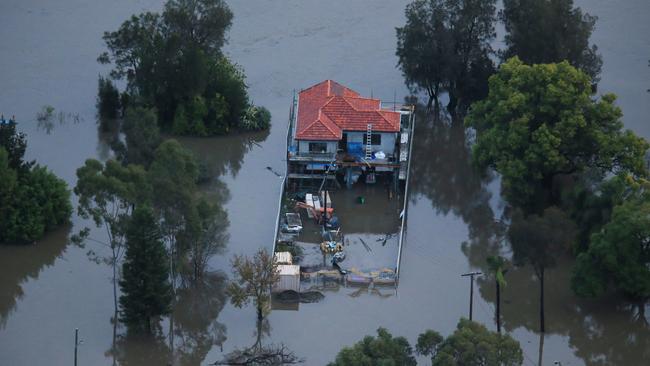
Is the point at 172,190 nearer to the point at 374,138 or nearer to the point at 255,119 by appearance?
the point at 374,138

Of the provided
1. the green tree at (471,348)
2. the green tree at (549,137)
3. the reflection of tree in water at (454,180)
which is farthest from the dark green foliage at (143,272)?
the green tree at (549,137)

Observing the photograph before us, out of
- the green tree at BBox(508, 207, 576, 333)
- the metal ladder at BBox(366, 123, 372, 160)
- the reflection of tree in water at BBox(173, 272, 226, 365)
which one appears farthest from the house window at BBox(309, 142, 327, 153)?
the green tree at BBox(508, 207, 576, 333)

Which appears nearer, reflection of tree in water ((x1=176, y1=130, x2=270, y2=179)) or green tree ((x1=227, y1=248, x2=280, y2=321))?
green tree ((x1=227, y1=248, x2=280, y2=321))

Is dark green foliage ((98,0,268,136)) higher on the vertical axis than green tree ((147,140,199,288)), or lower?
higher

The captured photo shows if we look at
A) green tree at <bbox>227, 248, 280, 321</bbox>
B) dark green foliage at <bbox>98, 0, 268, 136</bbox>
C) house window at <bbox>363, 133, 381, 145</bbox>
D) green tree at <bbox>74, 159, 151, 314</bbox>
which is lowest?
green tree at <bbox>227, 248, 280, 321</bbox>

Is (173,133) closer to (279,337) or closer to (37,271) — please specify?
(37,271)

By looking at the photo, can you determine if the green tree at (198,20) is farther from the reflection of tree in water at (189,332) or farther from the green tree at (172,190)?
the green tree at (172,190)

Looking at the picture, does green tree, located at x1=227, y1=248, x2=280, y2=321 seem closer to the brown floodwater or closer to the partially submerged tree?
the brown floodwater
